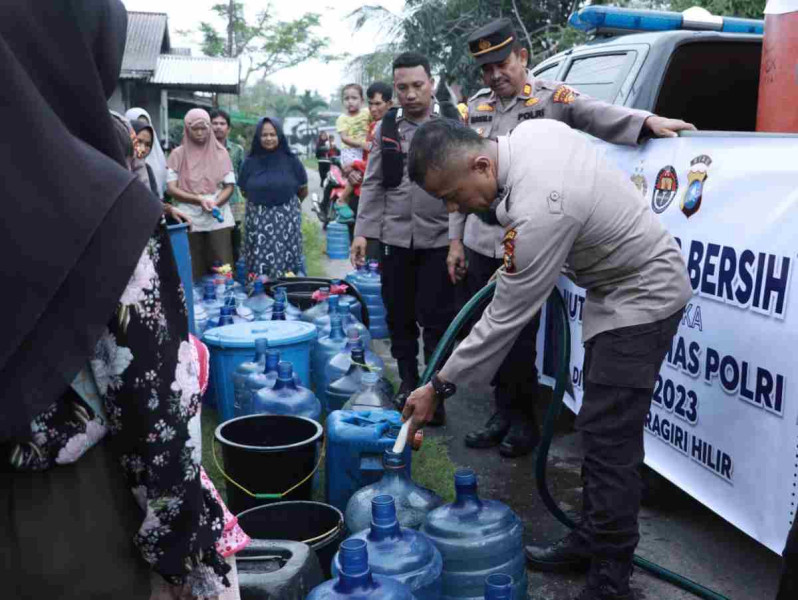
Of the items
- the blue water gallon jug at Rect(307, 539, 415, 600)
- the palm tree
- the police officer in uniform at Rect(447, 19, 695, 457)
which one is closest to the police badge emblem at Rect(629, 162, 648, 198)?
the police officer in uniform at Rect(447, 19, 695, 457)

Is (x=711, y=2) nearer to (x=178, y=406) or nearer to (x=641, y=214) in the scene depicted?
(x=641, y=214)

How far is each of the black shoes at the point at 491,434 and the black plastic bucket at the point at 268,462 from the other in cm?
128

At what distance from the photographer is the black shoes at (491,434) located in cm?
445

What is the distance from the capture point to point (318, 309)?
5.85 m

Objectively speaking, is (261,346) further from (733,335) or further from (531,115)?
(733,335)

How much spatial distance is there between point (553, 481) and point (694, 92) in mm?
2178

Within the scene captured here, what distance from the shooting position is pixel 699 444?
302 cm

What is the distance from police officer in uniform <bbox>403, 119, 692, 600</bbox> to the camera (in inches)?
103

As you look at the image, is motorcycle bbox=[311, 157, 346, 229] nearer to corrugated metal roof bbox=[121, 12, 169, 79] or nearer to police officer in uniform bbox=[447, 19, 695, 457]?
corrugated metal roof bbox=[121, 12, 169, 79]

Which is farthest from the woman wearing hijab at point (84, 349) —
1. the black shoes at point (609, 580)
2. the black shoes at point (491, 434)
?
the black shoes at point (491, 434)

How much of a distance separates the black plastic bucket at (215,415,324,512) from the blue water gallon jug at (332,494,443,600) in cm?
77

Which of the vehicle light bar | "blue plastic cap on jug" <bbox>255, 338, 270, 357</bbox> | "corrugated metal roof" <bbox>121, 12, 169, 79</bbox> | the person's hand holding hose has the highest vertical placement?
"corrugated metal roof" <bbox>121, 12, 169, 79</bbox>

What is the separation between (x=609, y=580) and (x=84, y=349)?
6.95 ft

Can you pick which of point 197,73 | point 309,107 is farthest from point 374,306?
point 309,107
